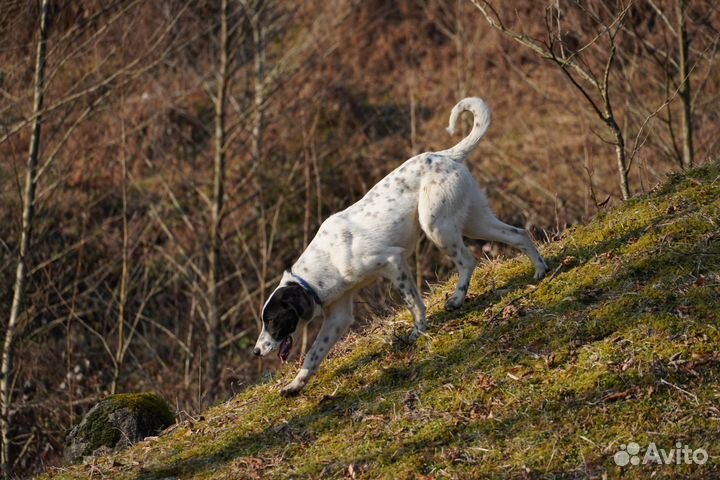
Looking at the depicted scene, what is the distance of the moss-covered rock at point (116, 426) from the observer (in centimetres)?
768

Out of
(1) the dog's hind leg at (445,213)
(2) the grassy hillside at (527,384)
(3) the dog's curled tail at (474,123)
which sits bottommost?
(2) the grassy hillside at (527,384)

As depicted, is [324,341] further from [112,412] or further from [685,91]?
[685,91]

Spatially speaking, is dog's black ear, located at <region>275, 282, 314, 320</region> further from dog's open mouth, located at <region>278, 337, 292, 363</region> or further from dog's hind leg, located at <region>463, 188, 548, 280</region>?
dog's hind leg, located at <region>463, 188, 548, 280</region>

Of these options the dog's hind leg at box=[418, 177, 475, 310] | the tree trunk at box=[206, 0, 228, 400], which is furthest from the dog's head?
the tree trunk at box=[206, 0, 228, 400]

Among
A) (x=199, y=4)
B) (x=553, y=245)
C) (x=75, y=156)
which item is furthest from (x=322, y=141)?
(x=553, y=245)

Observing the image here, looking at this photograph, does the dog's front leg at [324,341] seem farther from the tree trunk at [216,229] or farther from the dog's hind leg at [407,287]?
the tree trunk at [216,229]

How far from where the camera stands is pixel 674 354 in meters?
5.67

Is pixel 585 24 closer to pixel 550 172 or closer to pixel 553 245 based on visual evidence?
pixel 550 172

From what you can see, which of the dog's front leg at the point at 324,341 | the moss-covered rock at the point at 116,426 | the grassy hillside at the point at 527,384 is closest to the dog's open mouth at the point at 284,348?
the dog's front leg at the point at 324,341

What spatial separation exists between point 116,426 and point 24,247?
5445mm

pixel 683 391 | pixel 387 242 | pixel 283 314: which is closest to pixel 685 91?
pixel 387 242

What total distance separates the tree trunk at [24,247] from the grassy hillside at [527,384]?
5.42m

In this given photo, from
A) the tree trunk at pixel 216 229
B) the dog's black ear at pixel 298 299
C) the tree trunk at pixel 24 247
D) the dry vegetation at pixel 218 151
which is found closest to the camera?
the dog's black ear at pixel 298 299

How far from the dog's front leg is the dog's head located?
0.21 meters
